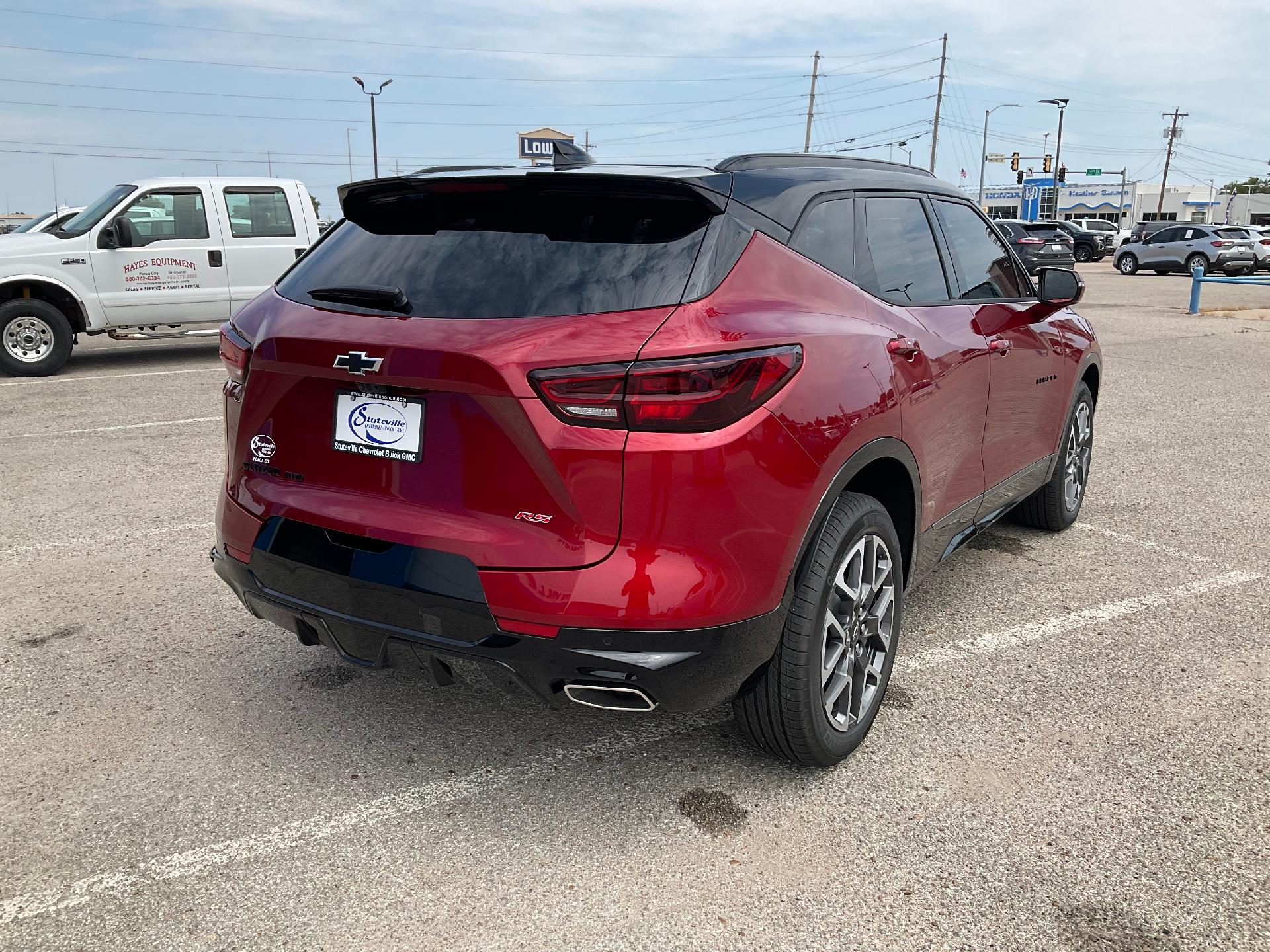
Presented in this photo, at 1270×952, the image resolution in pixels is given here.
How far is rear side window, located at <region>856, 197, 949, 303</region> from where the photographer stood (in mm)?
3342

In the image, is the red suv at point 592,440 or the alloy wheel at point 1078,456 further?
the alloy wheel at point 1078,456

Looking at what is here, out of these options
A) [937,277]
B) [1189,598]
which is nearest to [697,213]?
[937,277]

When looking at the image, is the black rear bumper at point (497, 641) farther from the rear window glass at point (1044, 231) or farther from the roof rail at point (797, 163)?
the rear window glass at point (1044, 231)

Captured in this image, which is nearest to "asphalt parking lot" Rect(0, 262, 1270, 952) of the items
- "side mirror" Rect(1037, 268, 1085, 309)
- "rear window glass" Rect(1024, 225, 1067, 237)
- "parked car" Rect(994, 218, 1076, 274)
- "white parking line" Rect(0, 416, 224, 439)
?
"side mirror" Rect(1037, 268, 1085, 309)

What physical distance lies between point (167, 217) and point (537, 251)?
33.7 feet

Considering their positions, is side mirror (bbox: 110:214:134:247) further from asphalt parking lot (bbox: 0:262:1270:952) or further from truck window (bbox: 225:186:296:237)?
asphalt parking lot (bbox: 0:262:1270:952)

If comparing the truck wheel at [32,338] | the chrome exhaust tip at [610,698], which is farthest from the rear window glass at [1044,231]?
the chrome exhaust tip at [610,698]

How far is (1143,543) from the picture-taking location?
5.38m

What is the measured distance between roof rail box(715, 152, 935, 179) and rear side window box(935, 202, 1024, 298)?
0.27 m

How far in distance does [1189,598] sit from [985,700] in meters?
1.61

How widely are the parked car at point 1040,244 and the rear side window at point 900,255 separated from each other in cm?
2656

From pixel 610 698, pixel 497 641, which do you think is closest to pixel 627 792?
pixel 610 698

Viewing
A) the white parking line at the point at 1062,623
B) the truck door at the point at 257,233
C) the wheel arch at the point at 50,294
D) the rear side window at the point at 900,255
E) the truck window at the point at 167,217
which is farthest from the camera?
the truck door at the point at 257,233

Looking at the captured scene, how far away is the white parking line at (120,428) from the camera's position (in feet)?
25.7
